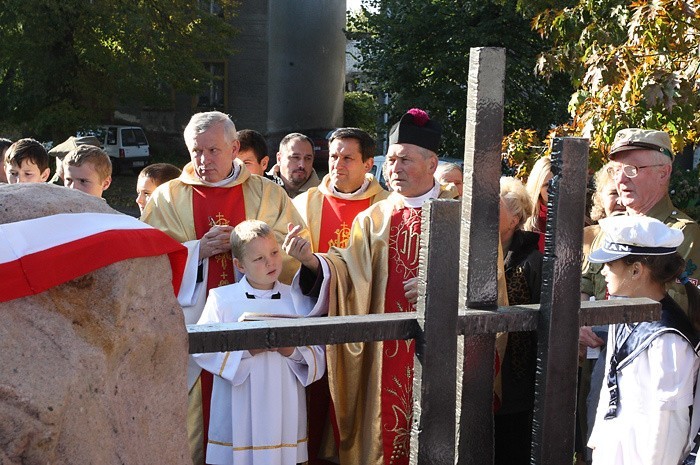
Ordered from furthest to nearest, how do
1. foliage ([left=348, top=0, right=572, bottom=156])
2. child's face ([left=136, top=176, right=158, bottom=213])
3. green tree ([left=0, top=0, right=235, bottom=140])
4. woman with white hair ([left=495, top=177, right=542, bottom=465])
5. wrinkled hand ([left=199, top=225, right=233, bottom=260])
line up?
1. green tree ([left=0, top=0, right=235, bottom=140])
2. foliage ([left=348, top=0, right=572, bottom=156])
3. child's face ([left=136, top=176, right=158, bottom=213])
4. wrinkled hand ([left=199, top=225, right=233, bottom=260])
5. woman with white hair ([left=495, top=177, right=542, bottom=465])

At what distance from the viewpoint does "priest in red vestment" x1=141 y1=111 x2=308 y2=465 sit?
15.4 feet

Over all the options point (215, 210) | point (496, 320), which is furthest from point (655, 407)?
point (215, 210)

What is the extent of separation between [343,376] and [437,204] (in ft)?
7.76

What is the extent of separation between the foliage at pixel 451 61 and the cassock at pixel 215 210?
1017 centimetres

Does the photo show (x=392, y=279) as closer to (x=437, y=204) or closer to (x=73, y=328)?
(x=437, y=204)

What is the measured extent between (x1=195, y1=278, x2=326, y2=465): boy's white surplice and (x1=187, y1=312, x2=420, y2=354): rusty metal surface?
1.88 m

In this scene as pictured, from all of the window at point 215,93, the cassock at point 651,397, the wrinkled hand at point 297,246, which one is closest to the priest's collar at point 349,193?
the wrinkled hand at point 297,246

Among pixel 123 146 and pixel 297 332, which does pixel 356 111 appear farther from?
pixel 297 332

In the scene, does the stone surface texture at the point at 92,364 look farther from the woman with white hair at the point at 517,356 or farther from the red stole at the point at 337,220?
the red stole at the point at 337,220

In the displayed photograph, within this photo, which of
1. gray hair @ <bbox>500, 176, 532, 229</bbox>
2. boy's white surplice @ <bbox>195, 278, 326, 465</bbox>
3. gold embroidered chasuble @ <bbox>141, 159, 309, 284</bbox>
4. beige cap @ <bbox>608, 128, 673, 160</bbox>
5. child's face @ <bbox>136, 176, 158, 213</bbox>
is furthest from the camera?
child's face @ <bbox>136, 176, 158, 213</bbox>

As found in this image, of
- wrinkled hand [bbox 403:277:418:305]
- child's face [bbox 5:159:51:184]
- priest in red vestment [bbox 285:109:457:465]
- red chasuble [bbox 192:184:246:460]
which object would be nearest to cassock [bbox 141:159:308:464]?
red chasuble [bbox 192:184:246:460]

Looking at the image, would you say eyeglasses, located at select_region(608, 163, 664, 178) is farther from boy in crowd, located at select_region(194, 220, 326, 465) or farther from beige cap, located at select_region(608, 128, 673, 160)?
boy in crowd, located at select_region(194, 220, 326, 465)

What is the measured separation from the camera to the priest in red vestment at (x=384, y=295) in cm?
422

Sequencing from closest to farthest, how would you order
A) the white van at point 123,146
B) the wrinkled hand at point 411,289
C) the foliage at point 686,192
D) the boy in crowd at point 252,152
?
the wrinkled hand at point 411,289 → the boy in crowd at point 252,152 → the foliage at point 686,192 → the white van at point 123,146
